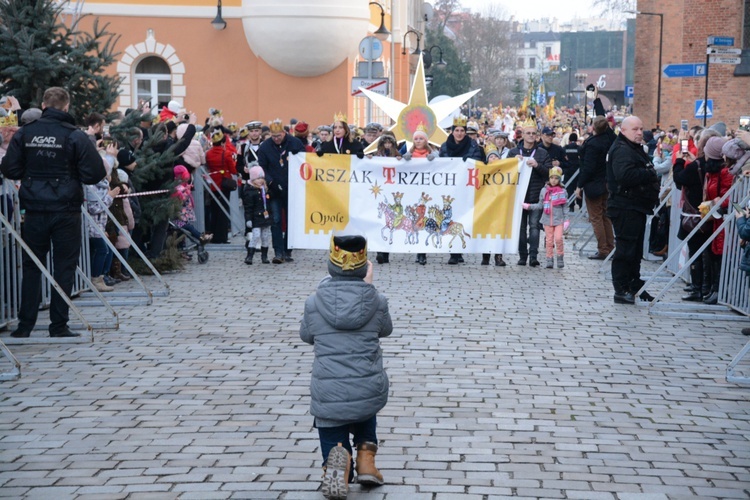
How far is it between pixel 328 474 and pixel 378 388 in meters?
0.52

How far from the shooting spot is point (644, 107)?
1946 inches

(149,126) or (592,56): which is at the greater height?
(592,56)

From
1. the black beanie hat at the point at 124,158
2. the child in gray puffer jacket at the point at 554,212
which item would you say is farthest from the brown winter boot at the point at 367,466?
the child in gray puffer jacket at the point at 554,212

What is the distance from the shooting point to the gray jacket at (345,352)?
600 cm

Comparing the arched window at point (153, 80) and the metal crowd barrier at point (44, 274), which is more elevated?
the arched window at point (153, 80)

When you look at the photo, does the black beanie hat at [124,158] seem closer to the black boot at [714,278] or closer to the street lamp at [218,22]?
the black boot at [714,278]

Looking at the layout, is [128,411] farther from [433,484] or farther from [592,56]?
[592,56]

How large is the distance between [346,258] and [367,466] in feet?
3.73

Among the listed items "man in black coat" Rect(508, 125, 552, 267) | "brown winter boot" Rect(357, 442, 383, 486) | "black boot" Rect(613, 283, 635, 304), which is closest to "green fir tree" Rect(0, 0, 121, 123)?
"man in black coat" Rect(508, 125, 552, 267)

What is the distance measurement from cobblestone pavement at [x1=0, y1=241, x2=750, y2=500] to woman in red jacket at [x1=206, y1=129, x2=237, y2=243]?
19.8 ft

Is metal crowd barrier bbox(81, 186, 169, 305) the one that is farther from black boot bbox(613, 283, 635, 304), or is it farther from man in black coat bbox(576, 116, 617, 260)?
man in black coat bbox(576, 116, 617, 260)

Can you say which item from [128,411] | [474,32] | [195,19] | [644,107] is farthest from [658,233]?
[474,32]

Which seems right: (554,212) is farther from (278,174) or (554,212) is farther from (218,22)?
(218,22)

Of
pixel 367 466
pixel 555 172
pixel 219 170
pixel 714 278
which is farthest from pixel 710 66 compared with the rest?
pixel 367 466
